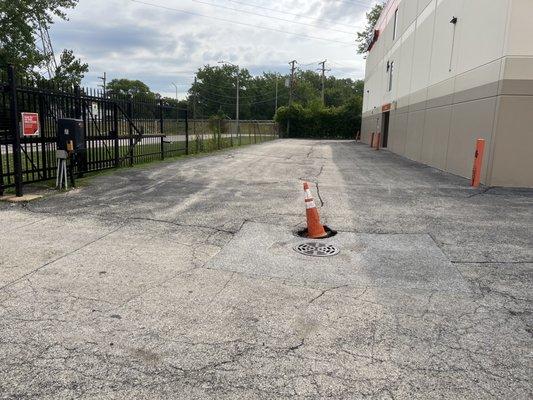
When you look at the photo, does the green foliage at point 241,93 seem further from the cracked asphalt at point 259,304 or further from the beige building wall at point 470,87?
the cracked asphalt at point 259,304

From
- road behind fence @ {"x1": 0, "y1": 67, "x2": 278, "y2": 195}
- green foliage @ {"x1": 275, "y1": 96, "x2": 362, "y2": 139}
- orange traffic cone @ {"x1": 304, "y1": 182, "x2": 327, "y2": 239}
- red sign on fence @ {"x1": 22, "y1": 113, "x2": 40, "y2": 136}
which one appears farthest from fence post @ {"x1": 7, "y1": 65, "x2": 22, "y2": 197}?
green foliage @ {"x1": 275, "y1": 96, "x2": 362, "y2": 139}

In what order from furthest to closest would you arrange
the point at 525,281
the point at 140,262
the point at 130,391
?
the point at 140,262
the point at 525,281
the point at 130,391

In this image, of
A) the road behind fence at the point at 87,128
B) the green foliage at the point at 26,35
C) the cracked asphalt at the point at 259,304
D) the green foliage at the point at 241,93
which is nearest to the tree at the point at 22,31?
the green foliage at the point at 26,35

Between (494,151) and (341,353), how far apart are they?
955cm

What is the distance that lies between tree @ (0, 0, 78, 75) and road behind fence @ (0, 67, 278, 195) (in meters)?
21.2

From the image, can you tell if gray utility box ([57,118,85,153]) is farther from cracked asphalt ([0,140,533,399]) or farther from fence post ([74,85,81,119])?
cracked asphalt ([0,140,533,399])

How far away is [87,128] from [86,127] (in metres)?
0.05

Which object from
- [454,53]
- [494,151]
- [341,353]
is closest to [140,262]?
[341,353]

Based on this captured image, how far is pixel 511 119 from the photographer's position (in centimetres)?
1053

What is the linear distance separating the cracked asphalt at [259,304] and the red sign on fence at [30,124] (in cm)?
172

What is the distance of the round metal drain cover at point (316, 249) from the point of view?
17.9ft

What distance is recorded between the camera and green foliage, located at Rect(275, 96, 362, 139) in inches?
2055

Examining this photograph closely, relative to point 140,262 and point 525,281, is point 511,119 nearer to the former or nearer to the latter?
point 525,281

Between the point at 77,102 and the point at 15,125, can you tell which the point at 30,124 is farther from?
the point at 77,102
